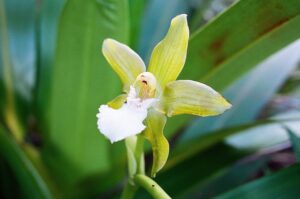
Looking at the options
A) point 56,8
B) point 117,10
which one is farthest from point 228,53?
point 56,8

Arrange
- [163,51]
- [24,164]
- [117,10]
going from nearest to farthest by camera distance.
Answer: [163,51] < [117,10] < [24,164]

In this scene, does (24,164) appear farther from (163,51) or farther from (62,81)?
(163,51)

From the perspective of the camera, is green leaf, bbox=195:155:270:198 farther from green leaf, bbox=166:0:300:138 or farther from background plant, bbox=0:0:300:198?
green leaf, bbox=166:0:300:138

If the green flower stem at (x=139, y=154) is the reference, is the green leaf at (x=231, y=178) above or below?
below

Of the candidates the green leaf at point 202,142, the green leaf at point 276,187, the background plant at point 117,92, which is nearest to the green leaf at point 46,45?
the background plant at point 117,92

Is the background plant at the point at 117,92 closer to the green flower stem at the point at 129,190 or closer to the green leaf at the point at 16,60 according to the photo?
the green leaf at the point at 16,60

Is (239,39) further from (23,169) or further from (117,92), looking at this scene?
(23,169)

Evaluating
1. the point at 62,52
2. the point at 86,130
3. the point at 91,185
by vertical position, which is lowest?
the point at 91,185

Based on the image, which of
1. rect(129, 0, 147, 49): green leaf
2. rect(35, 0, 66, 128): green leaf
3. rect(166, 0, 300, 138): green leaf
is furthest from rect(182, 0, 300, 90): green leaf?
rect(35, 0, 66, 128): green leaf
